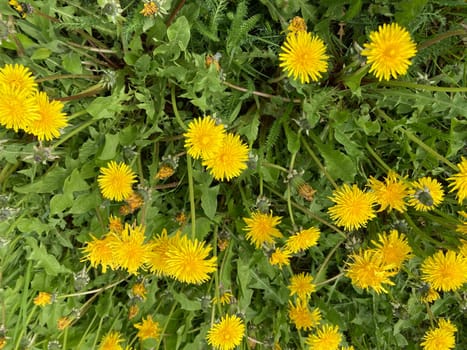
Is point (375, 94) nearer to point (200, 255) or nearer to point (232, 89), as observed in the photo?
point (232, 89)

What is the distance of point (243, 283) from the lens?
1742 millimetres

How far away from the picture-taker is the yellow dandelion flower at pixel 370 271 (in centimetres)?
145

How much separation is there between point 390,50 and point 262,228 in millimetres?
693

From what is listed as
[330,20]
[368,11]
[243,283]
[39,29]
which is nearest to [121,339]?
[243,283]

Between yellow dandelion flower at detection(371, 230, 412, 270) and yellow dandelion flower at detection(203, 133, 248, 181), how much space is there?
21.7 inches

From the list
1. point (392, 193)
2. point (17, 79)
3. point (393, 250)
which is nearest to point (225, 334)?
point (393, 250)

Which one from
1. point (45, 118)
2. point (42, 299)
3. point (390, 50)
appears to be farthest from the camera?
point (42, 299)

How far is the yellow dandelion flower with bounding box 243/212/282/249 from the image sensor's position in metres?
1.52

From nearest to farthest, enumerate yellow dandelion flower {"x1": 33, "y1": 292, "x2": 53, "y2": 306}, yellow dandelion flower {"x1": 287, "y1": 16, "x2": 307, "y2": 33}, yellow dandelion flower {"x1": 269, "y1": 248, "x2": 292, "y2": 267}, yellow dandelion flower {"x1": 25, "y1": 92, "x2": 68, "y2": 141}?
yellow dandelion flower {"x1": 25, "y1": 92, "x2": 68, "y2": 141}
yellow dandelion flower {"x1": 287, "y1": 16, "x2": 307, "y2": 33}
yellow dandelion flower {"x1": 269, "y1": 248, "x2": 292, "y2": 267}
yellow dandelion flower {"x1": 33, "y1": 292, "x2": 53, "y2": 306}

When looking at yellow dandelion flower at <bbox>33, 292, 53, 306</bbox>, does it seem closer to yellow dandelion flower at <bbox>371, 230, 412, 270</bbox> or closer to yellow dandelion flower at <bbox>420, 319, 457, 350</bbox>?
yellow dandelion flower at <bbox>371, 230, 412, 270</bbox>

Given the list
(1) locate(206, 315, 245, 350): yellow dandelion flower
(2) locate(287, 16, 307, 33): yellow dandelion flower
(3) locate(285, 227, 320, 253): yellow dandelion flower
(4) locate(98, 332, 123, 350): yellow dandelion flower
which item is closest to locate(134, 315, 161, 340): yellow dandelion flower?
(4) locate(98, 332, 123, 350): yellow dandelion flower

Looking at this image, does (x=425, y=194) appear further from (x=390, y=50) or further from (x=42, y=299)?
(x=42, y=299)

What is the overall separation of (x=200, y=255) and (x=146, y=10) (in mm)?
770

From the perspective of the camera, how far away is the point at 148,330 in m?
1.73
